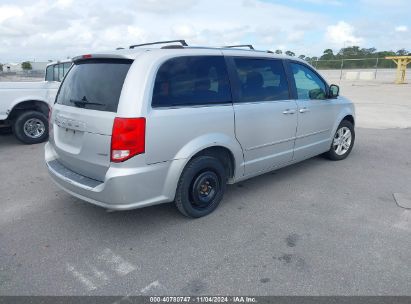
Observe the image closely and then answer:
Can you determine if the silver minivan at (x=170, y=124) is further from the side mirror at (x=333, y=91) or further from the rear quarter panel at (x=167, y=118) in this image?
the side mirror at (x=333, y=91)

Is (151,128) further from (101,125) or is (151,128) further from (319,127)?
(319,127)

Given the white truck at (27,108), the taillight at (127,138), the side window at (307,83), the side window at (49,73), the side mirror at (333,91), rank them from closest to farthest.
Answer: the taillight at (127,138)
the side window at (307,83)
the side mirror at (333,91)
the white truck at (27,108)
the side window at (49,73)

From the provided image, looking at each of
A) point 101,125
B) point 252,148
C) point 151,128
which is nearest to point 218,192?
point 252,148

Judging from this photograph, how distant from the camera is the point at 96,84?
3.35 metres

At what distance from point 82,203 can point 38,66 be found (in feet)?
106

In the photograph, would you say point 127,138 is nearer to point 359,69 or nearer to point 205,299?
point 205,299

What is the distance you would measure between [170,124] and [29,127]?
5.37 metres

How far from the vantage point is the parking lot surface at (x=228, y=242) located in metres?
2.66

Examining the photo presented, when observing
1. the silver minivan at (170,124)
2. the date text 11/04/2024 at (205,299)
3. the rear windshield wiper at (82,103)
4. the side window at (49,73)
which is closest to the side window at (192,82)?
the silver minivan at (170,124)

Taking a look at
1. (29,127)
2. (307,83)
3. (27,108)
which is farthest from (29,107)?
(307,83)

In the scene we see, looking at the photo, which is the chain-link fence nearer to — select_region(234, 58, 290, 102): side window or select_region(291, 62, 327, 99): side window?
select_region(291, 62, 327, 99): side window

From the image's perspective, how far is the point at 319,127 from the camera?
5.07 meters

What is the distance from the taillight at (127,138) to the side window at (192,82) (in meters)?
0.27

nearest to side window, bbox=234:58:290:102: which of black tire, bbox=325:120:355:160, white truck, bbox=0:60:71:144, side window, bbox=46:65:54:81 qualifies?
black tire, bbox=325:120:355:160
